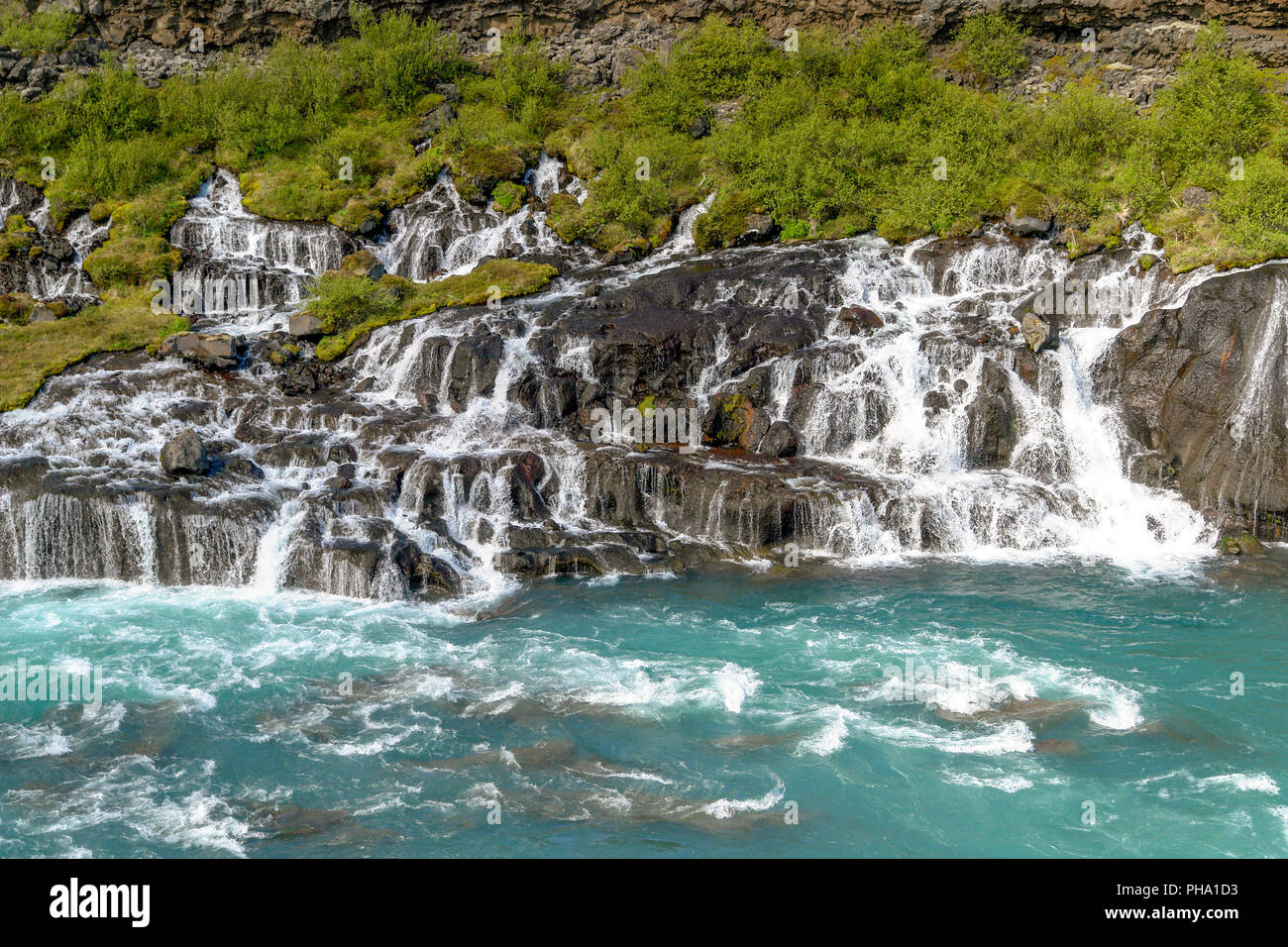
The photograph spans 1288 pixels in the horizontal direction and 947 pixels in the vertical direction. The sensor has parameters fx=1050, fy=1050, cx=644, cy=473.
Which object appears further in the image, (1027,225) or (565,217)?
(565,217)

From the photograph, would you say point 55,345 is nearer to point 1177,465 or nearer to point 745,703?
point 745,703

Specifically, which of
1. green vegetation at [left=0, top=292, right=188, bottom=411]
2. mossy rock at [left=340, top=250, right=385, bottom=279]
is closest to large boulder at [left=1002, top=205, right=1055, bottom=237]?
mossy rock at [left=340, top=250, right=385, bottom=279]

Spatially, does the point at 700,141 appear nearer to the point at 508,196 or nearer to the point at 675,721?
the point at 508,196

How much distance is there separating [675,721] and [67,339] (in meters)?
24.1

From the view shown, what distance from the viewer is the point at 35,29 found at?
45469 mm

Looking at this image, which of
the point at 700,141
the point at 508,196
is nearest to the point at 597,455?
the point at 508,196

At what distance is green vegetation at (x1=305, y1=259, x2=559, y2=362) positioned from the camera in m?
31.6

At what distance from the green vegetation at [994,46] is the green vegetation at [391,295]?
840 inches

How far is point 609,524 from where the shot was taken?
24656 mm

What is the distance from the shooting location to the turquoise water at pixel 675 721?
1349 cm

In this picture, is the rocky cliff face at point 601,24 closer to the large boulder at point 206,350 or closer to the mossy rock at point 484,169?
the mossy rock at point 484,169

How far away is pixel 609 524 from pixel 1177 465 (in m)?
13.9

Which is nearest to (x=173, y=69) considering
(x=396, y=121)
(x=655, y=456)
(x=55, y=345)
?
(x=396, y=121)

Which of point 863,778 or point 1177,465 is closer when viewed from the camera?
point 863,778
